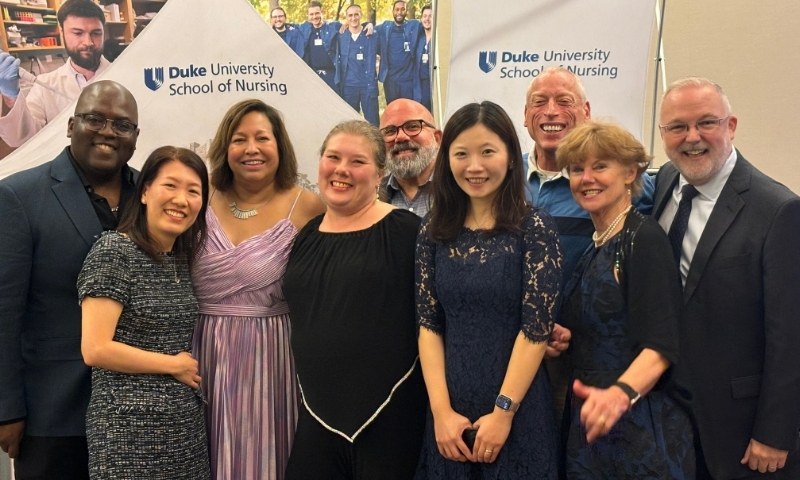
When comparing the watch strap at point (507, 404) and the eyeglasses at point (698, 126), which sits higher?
the eyeglasses at point (698, 126)

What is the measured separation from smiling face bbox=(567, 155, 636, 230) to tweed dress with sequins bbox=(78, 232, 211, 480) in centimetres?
126

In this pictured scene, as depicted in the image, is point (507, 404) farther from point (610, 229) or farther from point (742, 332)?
point (742, 332)

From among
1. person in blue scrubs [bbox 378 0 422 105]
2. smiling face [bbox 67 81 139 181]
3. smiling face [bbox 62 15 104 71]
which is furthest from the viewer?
person in blue scrubs [bbox 378 0 422 105]

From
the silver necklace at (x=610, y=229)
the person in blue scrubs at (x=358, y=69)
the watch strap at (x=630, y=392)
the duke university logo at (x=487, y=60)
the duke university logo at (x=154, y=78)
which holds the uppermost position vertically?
the person in blue scrubs at (x=358, y=69)

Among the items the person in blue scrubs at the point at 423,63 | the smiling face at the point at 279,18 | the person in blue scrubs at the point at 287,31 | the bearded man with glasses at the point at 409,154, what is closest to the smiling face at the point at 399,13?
the person in blue scrubs at the point at 423,63

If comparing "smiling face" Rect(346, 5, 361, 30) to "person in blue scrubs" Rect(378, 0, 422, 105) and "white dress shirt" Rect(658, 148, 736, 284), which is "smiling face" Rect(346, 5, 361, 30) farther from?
"white dress shirt" Rect(658, 148, 736, 284)

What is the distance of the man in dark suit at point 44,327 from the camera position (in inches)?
71.4

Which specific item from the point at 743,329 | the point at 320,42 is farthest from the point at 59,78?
the point at 743,329

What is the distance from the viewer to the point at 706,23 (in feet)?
15.1

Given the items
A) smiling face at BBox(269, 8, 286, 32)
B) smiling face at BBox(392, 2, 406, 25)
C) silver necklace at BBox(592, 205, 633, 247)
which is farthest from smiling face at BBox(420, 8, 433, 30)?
silver necklace at BBox(592, 205, 633, 247)

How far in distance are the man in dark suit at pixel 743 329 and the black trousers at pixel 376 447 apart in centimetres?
78

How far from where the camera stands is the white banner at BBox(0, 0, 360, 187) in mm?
2811

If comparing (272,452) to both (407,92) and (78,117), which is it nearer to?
(78,117)

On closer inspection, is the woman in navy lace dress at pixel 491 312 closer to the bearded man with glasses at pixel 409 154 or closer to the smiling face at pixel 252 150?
the smiling face at pixel 252 150
